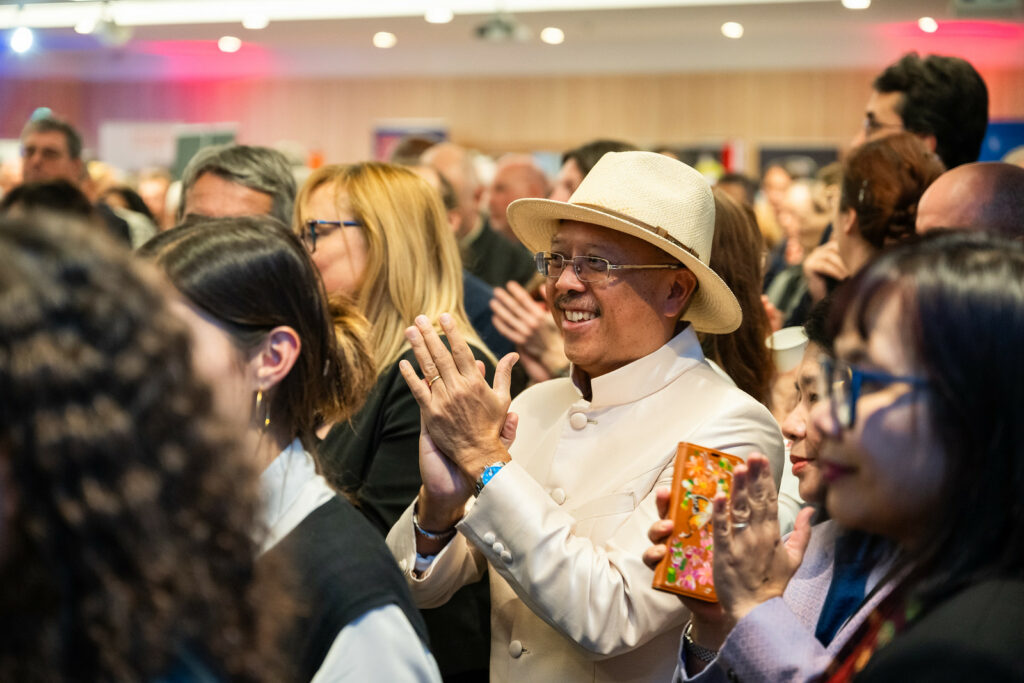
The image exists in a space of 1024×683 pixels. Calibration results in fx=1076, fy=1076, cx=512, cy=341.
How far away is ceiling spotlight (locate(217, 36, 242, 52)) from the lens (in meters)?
12.2

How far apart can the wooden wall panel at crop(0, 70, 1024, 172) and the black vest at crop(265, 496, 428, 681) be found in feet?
37.8

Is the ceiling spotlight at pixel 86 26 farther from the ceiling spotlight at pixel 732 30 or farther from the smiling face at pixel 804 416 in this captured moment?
the smiling face at pixel 804 416

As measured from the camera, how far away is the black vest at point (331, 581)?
Answer: 124 centimetres

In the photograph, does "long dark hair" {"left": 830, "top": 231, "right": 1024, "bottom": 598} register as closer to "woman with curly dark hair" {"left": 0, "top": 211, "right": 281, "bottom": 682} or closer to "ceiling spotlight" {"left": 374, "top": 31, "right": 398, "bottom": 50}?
"woman with curly dark hair" {"left": 0, "top": 211, "right": 281, "bottom": 682}

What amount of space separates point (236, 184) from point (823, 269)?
1725 mm

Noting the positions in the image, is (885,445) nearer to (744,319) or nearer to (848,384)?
(848,384)

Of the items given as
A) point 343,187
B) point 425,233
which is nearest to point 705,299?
point 425,233

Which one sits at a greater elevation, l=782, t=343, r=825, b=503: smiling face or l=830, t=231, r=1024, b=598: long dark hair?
l=830, t=231, r=1024, b=598: long dark hair

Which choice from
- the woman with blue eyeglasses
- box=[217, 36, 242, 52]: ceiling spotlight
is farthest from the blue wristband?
box=[217, 36, 242, 52]: ceiling spotlight

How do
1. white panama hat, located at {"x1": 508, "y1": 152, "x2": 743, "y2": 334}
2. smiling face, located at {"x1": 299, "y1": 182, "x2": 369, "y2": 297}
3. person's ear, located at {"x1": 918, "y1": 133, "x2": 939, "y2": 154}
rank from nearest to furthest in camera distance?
white panama hat, located at {"x1": 508, "y1": 152, "x2": 743, "y2": 334} → smiling face, located at {"x1": 299, "y1": 182, "x2": 369, "y2": 297} → person's ear, located at {"x1": 918, "y1": 133, "x2": 939, "y2": 154}

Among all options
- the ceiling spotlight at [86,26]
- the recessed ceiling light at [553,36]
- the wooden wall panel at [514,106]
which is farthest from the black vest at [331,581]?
Result: the wooden wall panel at [514,106]

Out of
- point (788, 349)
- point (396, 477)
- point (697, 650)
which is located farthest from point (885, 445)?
point (788, 349)

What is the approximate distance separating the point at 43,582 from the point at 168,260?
0.74 meters

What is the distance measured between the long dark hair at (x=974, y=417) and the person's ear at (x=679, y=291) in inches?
36.4
